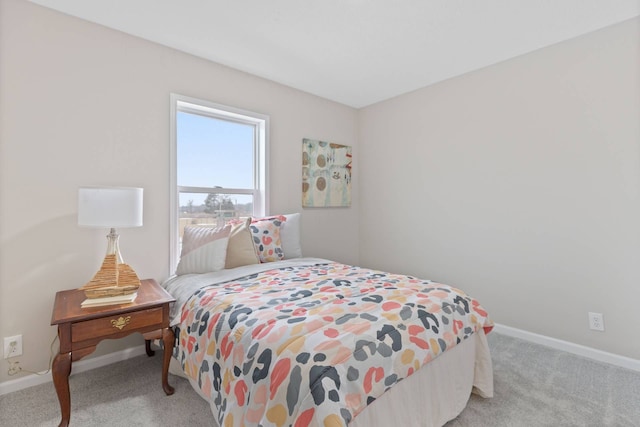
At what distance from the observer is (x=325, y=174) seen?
3.65 m

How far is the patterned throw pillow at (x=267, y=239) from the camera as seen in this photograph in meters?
2.60

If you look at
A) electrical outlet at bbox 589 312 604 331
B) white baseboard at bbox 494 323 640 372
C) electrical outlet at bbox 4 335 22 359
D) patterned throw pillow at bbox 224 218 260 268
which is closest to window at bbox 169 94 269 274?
patterned throw pillow at bbox 224 218 260 268

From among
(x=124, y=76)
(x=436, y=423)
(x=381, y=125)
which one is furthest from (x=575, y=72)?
(x=124, y=76)

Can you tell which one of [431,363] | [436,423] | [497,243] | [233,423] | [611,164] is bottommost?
[436,423]

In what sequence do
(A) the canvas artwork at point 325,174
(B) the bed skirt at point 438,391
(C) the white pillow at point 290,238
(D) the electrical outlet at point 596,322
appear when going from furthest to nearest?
(A) the canvas artwork at point 325,174, (C) the white pillow at point 290,238, (D) the electrical outlet at point 596,322, (B) the bed skirt at point 438,391

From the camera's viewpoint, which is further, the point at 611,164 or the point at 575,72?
the point at 575,72

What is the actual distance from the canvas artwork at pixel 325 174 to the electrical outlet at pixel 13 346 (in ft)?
8.04

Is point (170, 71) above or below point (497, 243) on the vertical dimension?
above

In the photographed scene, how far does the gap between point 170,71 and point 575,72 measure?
3.20m

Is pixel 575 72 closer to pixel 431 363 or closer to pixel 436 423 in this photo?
pixel 431 363

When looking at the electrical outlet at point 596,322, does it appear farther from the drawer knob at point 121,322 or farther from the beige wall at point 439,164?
the drawer knob at point 121,322

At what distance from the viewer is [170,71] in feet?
8.16

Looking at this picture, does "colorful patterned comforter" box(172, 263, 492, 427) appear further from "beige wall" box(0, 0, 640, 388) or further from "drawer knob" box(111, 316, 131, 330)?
"beige wall" box(0, 0, 640, 388)

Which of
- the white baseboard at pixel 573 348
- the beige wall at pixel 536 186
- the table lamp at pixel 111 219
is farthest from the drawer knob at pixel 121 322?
the white baseboard at pixel 573 348
